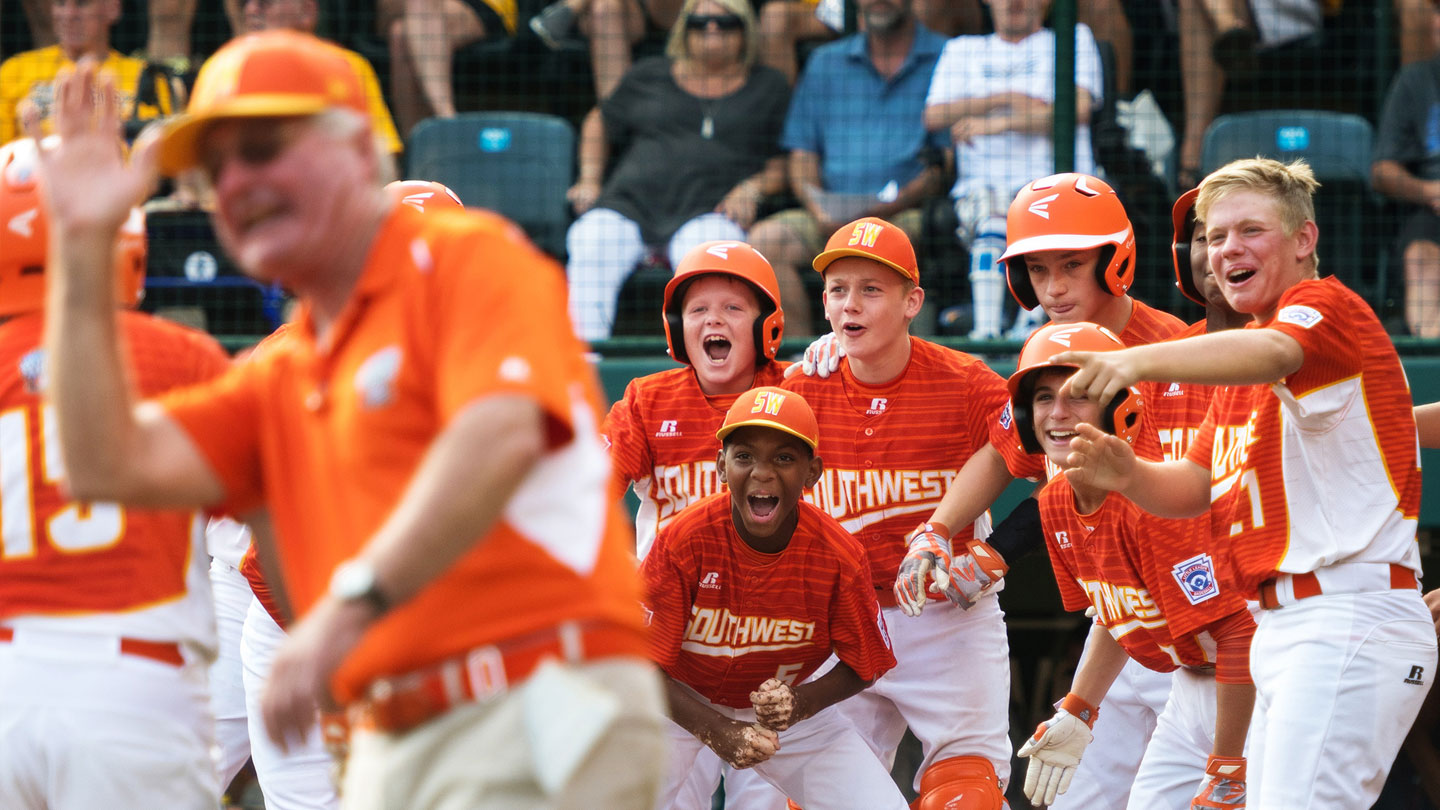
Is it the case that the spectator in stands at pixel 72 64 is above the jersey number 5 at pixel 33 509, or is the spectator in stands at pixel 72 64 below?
above

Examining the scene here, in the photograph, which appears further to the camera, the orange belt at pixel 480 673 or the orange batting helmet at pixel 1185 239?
the orange batting helmet at pixel 1185 239

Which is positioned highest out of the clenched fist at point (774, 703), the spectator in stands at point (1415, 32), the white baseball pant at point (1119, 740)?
the spectator in stands at point (1415, 32)

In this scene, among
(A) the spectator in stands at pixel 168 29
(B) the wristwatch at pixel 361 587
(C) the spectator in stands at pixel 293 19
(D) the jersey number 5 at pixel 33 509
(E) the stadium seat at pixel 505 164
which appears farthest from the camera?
(A) the spectator in stands at pixel 168 29

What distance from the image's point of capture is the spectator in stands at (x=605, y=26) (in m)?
7.89

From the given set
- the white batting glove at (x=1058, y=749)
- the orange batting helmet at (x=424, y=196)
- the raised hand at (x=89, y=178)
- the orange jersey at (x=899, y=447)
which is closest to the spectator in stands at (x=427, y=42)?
the orange batting helmet at (x=424, y=196)

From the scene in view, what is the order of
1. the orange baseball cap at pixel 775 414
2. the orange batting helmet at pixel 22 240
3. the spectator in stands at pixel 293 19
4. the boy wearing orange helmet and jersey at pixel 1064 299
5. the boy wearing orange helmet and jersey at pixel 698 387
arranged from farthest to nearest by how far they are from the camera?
the spectator in stands at pixel 293 19, the boy wearing orange helmet and jersey at pixel 698 387, the boy wearing orange helmet and jersey at pixel 1064 299, the orange baseball cap at pixel 775 414, the orange batting helmet at pixel 22 240

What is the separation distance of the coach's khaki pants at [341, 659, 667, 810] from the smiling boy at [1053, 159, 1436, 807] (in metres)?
1.83

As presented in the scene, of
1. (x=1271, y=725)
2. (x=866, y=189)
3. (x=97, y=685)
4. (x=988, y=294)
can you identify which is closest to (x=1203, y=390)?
(x=1271, y=725)

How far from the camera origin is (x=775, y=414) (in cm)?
451

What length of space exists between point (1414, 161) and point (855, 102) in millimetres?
2416

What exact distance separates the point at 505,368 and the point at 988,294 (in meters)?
5.03

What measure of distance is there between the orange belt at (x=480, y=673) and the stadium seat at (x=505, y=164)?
549cm

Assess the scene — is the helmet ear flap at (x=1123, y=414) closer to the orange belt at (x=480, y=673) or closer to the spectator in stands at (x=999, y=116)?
Result: the spectator in stands at (x=999, y=116)

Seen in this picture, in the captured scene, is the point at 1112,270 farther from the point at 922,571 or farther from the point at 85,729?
the point at 85,729
